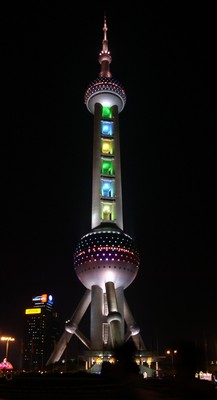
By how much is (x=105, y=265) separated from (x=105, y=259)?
956mm

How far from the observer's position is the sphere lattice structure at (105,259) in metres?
65.6

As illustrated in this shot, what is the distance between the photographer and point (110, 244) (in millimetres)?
66375

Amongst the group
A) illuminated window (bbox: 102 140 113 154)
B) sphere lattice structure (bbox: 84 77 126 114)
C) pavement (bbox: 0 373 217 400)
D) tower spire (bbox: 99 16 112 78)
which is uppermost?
tower spire (bbox: 99 16 112 78)

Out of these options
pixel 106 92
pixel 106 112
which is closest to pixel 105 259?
pixel 106 112

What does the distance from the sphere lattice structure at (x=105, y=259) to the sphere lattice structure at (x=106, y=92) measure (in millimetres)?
30395

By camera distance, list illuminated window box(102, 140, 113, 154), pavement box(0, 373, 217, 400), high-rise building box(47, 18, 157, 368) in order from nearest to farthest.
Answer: pavement box(0, 373, 217, 400) → high-rise building box(47, 18, 157, 368) → illuminated window box(102, 140, 113, 154)

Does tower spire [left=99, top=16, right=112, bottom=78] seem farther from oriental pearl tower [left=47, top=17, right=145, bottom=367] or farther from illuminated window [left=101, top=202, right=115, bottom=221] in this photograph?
illuminated window [left=101, top=202, right=115, bottom=221]

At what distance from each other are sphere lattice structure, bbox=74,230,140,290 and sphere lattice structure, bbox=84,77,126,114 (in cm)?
3040

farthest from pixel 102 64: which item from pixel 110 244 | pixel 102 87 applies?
pixel 110 244

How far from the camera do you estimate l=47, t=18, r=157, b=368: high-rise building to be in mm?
62062

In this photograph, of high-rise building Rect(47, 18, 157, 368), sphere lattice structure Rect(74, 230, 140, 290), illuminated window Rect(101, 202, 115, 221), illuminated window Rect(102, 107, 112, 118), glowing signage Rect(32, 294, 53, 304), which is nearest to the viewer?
high-rise building Rect(47, 18, 157, 368)

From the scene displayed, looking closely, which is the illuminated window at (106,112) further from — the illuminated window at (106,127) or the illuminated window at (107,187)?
the illuminated window at (107,187)

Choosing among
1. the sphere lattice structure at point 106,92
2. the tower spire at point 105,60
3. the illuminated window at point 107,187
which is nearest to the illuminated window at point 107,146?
the illuminated window at point 107,187

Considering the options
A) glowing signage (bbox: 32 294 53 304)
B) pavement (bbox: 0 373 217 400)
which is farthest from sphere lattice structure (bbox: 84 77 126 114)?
glowing signage (bbox: 32 294 53 304)
